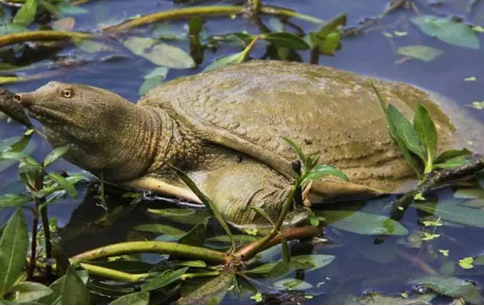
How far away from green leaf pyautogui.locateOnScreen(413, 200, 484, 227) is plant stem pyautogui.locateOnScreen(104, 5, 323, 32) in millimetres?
1846

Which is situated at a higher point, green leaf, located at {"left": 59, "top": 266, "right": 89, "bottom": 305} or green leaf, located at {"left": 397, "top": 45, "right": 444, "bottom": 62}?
green leaf, located at {"left": 397, "top": 45, "right": 444, "bottom": 62}

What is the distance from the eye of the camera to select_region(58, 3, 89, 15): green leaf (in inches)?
200

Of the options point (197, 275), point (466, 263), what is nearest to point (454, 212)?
point (466, 263)

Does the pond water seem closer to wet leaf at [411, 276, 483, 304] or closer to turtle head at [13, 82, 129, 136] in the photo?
wet leaf at [411, 276, 483, 304]

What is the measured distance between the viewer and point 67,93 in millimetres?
3482

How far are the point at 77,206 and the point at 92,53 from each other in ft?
4.41

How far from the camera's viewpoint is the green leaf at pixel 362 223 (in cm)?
342

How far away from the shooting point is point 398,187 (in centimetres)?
371

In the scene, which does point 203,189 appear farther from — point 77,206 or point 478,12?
point 478,12

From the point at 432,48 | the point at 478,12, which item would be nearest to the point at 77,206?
the point at 432,48

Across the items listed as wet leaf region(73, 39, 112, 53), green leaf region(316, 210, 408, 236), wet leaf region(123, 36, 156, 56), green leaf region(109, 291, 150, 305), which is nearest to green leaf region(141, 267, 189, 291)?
A: green leaf region(109, 291, 150, 305)

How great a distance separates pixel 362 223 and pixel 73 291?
3.99 ft

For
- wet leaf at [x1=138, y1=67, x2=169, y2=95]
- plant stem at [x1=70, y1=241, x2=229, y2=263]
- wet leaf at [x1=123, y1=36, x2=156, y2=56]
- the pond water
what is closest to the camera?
plant stem at [x1=70, y1=241, x2=229, y2=263]

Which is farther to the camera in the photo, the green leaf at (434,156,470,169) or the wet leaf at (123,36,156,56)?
the wet leaf at (123,36,156,56)
